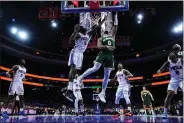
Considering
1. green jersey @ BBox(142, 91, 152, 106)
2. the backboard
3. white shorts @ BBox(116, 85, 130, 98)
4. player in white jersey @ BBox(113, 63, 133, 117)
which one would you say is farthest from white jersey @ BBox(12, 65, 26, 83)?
green jersey @ BBox(142, 91, 152, 106)

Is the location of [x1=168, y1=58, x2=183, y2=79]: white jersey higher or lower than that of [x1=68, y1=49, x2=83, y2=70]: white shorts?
lower

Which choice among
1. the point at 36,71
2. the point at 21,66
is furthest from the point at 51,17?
the point at 36,71

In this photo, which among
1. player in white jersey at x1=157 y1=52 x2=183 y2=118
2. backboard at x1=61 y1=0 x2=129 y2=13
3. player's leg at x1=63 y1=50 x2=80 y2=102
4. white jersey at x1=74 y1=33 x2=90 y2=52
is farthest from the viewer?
white jersey at x1=74 y1=33 x2=90 y2=52

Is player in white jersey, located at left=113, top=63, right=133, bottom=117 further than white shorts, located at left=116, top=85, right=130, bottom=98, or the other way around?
white shorts, located at left=116, top=85, right=130, bottom=98

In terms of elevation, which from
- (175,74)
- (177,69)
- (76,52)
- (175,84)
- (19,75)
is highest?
(76,52)

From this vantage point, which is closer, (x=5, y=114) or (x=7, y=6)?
(x=5, y=114)

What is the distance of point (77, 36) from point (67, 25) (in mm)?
19775

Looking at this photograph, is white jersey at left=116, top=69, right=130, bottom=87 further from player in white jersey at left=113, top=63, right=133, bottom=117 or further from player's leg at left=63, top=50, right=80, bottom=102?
player's leg at left=63, top=50, right=80, bottom=102

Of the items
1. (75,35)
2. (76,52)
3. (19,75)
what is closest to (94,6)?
(75,35)

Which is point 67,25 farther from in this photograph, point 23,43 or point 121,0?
point 121,0

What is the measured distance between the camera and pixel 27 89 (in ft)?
109

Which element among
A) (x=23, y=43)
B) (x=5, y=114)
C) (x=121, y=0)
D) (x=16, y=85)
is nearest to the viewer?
(x=121, y=0)

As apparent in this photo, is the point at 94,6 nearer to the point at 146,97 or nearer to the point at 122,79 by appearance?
the point at 122,79

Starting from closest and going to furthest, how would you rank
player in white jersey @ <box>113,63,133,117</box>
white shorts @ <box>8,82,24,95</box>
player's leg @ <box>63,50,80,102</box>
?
player's leg @ <box>63,50,80,102</box>, white shorts @ <box>8,82,24,95</box>, player in white jersey @ <box>113,63,133,117</box>
